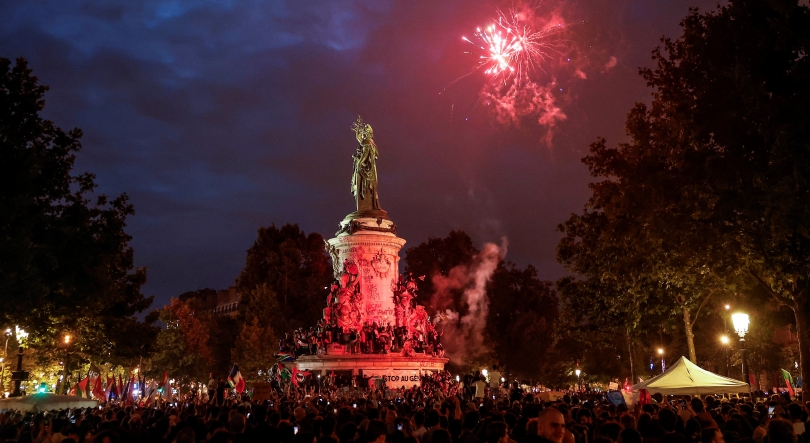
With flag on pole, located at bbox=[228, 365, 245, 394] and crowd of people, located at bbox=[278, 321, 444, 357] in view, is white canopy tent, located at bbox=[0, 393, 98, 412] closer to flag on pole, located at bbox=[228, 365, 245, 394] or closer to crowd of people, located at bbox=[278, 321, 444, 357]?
flag on pole, located at bbox=[228, 365, 245, 394]

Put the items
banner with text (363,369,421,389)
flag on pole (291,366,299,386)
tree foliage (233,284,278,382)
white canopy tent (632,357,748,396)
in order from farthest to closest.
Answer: tree foliage (233,284,278,382)
banner with text (363,369,421,389)
flag on pole (291,366,299,386)
white canopy tent (632,357,748,396)

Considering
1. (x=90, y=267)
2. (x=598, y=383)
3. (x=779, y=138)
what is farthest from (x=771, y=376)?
(x=90, y=267)

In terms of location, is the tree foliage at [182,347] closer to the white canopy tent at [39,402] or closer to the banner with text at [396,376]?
the banner with text at [396,376]

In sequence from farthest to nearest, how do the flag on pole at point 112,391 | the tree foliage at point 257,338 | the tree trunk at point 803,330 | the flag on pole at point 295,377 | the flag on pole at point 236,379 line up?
1. the tree foliage at point 257,338
2. the flag on pole at point 295,377
3. the flag on pole at point 112,391
4. the flag on pole at point 236,379
5. the tree trunk at point 803,330

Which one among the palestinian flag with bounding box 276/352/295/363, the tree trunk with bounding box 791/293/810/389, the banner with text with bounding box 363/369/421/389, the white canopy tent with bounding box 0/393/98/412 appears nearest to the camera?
the white canopy tent with bounding box 0/393/98/412

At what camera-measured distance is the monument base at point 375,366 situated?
4753 cm

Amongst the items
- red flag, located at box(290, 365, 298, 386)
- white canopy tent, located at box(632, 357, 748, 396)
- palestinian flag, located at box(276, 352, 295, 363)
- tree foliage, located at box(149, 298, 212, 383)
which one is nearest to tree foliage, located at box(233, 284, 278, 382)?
tree foliage, located at box(149, 298, 212, 383)

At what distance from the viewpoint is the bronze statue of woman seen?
55281 millimetres

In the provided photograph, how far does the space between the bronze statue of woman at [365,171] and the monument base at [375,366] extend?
469 inches

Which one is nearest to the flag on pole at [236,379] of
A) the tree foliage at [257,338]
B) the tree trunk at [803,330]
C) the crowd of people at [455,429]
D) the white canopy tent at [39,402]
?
the white canopy tent at [39,402]

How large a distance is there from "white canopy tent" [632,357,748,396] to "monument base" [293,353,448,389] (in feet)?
88.0

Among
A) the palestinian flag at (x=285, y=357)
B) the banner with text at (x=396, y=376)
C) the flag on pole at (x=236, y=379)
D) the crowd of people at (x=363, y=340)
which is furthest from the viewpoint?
the palestinian flag at (x=285, y=357)

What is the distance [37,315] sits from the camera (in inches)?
1227

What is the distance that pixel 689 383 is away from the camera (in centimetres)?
2145
